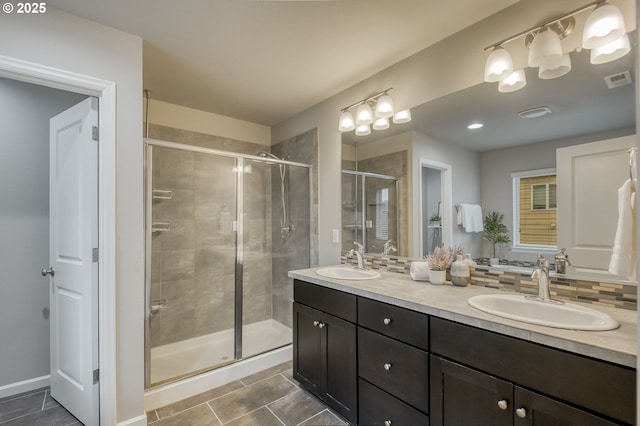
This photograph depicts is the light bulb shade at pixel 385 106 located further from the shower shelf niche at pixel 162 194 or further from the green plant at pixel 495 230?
the shower shelf niche at pixel 162 194

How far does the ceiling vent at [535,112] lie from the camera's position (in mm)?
1524

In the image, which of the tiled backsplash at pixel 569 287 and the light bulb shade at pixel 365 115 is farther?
the light bulb shade at pixel 365 115

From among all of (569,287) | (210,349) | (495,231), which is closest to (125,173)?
(210,349)

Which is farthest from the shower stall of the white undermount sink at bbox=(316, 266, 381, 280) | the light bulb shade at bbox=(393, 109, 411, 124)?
the light bulb shade at bbox=(393, 109, 411, 124)

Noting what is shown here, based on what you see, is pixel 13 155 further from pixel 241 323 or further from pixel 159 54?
pixel 241 323

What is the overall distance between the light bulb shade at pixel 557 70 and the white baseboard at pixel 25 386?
393cm

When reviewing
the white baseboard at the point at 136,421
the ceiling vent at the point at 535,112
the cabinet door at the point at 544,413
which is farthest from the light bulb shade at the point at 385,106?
the white baseboard at the point at 136,421

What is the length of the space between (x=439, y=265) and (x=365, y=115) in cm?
131

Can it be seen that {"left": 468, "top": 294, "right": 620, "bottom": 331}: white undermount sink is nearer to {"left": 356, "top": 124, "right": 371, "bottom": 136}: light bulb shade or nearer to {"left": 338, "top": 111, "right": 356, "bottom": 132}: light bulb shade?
{"left": 356, "top": 124, "right": 371, "bottom": 136}: light bulb shade

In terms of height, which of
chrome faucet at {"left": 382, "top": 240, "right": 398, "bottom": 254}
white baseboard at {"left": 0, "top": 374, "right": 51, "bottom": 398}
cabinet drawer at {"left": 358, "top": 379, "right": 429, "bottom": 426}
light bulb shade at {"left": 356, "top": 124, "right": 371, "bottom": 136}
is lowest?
white baseboard at {"left": 0, "top": 374, "right": 51, "bottom": 398}

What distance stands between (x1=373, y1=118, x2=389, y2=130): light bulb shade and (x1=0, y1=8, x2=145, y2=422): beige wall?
1.69 meters

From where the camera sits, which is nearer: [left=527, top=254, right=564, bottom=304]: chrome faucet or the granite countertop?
the granite countertop

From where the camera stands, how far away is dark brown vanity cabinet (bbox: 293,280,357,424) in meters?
1.76

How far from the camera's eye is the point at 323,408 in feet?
6.53
